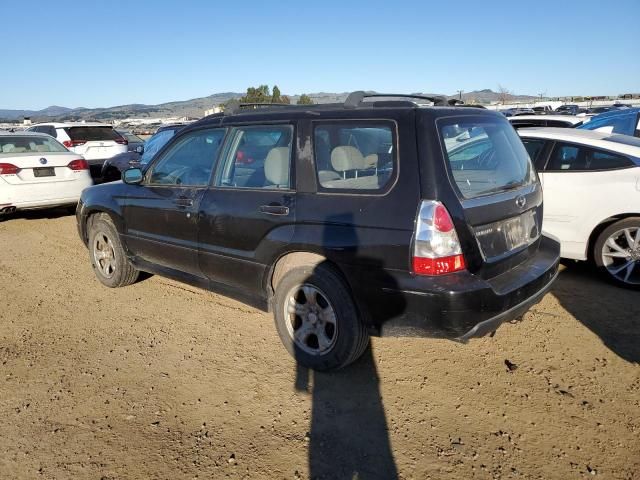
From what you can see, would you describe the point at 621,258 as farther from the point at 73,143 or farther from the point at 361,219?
the point at 73,143

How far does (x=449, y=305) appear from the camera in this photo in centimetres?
267

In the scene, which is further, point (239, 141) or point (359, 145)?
point (239, 141)

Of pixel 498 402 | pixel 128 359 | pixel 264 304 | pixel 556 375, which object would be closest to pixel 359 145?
pixel 264 304

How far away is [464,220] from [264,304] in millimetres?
1649

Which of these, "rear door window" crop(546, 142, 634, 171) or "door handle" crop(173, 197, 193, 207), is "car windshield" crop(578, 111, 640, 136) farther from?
"door handle" crop(173, 197, 193, 207)

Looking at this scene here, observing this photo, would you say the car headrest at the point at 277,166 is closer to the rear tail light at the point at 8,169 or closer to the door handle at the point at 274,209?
the door handle at the point at 274,209

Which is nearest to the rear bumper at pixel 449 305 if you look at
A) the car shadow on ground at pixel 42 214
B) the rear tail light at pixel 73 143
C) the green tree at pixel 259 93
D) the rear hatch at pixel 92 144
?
the car shadow on ground at pixel 42 214

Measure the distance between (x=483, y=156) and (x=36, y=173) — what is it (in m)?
7.30

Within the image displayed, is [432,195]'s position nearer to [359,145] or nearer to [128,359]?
[359,145]

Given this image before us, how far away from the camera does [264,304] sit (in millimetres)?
3604

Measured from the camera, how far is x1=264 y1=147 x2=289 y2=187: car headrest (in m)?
3.36

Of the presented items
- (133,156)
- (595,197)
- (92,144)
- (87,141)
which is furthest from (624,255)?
(87,141)

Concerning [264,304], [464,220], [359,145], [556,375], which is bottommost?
[556,375]

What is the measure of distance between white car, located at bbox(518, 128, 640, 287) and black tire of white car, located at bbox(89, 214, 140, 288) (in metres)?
4.42
